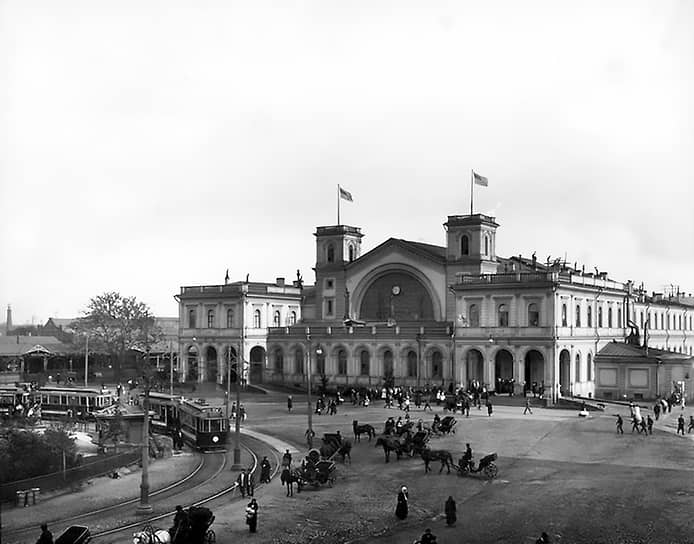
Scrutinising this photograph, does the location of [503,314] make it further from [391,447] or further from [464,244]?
[391,447]

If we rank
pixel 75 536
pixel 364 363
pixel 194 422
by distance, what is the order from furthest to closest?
1. pixel 364 363
2. pixel 194 422
3. pixel 75 536

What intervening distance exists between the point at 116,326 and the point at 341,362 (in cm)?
2948

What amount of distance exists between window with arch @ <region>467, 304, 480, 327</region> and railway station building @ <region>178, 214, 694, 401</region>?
0.27 ft

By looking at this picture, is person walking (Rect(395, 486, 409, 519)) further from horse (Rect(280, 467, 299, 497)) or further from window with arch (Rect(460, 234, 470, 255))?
window with arch (Rect(460, 234, 470, 255))

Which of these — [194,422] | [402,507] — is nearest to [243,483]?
[402,507]

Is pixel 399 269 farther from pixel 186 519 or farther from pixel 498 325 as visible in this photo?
pixel 186 519

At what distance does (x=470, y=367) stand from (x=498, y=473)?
3630 cm

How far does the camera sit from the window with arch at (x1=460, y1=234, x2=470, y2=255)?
253ft

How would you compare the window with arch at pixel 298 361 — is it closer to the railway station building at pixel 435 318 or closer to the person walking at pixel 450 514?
the railway station building at pixel 435 318

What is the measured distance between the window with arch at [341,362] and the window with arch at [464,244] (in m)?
14.1

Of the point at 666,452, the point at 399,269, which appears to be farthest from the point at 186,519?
the point at 399,269

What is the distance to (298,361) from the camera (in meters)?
83.1

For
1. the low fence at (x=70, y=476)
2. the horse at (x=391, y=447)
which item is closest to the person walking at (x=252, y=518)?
the low fence at (x=70, y=476)

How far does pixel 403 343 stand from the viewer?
2913 inches
